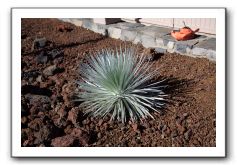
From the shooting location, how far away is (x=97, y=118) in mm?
3816

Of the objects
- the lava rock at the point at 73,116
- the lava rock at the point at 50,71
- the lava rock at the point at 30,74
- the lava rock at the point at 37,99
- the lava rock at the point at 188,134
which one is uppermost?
the lava rock at the point at 50,71

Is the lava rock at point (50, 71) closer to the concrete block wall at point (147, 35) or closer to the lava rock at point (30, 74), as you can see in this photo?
the lava rock at point (30, 74)

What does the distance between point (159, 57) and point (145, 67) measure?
0.46 m

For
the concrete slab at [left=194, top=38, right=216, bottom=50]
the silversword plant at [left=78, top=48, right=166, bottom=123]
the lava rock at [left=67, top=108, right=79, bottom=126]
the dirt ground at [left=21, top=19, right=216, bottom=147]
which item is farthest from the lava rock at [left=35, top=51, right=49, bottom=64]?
the concrete slab at [left=194, top=38, right=216, bottom=50]

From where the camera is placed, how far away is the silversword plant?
3.74 m

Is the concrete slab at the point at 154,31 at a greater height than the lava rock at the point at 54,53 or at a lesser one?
greater

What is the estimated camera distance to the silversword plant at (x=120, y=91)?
3.74 meters

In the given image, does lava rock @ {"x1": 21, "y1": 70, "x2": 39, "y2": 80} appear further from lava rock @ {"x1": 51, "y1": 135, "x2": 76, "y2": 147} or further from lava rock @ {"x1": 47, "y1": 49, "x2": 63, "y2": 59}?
lava rock @ {"x1": 51, "y1": 135, "x2": 76, "y2": 147}

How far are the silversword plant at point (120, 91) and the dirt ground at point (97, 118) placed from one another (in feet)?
0.23

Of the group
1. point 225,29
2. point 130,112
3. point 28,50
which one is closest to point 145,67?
point 130,112

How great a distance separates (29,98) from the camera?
153 inches

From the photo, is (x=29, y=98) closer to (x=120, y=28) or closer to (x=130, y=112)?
(x=130, y=112)

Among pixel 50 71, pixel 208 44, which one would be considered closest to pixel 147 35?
pixel 208 44

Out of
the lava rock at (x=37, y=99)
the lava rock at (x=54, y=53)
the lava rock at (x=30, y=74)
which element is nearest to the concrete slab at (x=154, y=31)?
the lava rock at (x=54, y=53)
